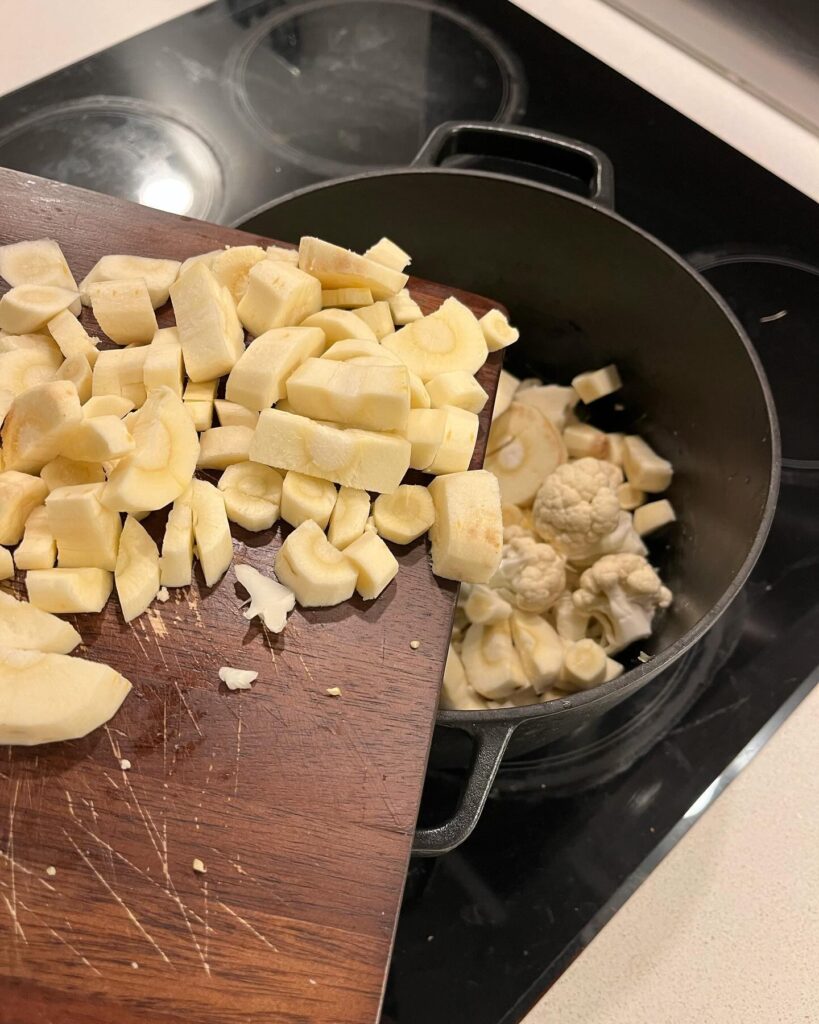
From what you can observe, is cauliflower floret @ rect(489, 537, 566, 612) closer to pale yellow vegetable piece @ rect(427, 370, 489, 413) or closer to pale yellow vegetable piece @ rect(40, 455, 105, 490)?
pale yellow vegetable piece @ rect(427, 370, 489, 413)

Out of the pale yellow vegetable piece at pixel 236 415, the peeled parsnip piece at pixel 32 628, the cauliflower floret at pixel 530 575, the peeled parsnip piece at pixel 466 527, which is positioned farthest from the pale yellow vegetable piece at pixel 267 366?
the cauliflower floret at pixel 530 575

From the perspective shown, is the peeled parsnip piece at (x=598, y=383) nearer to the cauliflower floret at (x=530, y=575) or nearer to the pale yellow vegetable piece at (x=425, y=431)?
the cauliflower floret at (x=530, y=575)

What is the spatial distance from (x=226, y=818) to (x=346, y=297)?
0.62 m

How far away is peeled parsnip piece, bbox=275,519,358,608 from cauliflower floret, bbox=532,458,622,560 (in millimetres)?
457

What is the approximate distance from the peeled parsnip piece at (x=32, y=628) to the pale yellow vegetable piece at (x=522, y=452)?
29.5 inches

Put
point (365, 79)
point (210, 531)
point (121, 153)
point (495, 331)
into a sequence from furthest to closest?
point (365, 79) → point (121, 153) → point (495, 331) → point (210, 531)

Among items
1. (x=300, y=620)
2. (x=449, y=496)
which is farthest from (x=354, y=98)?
(x=300, y=620)

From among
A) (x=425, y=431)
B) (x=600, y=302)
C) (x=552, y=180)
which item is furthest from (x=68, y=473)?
(x=552, y=180)

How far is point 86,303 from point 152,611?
0.41m

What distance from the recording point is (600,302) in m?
1.36

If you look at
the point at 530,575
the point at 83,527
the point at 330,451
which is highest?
the point at 330,451

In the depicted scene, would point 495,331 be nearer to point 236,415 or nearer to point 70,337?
point 236,415

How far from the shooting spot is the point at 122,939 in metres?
0.72

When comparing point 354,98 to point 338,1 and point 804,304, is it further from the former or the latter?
point 804,304
